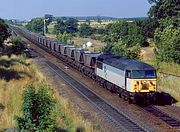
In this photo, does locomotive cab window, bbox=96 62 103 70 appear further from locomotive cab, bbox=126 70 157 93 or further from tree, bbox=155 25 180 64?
tree, bbox=155 25 180 64

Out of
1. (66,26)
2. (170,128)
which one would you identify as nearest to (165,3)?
(170,128)

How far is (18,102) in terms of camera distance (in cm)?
2742

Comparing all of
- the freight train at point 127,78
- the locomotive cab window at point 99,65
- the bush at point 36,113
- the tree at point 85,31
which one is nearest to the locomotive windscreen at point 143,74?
the freight train at point 127,78

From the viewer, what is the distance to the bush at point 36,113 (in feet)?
58.8

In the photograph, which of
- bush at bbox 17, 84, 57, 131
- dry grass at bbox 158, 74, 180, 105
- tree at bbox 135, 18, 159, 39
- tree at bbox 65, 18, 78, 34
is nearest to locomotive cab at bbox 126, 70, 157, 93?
dry grass at bbox 158, 74, 180, 105

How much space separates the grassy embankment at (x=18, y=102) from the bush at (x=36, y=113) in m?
2.14

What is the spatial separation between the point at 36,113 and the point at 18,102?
9.08 m

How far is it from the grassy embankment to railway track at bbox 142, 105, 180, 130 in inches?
182

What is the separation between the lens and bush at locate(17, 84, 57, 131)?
17.9 meters

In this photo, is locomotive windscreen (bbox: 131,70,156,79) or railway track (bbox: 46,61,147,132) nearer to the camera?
railway track (bbox: 46,61,147,132)

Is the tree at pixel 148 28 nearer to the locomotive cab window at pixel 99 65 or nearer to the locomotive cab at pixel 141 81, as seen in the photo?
A: the locomotive cab window at pixel 99 65

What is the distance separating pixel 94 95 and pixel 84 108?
4.84 meters

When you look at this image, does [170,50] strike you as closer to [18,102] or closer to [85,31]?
[18,102]

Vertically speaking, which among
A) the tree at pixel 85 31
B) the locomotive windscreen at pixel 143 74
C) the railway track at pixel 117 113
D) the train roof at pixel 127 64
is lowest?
the tree at pixel 85 31
